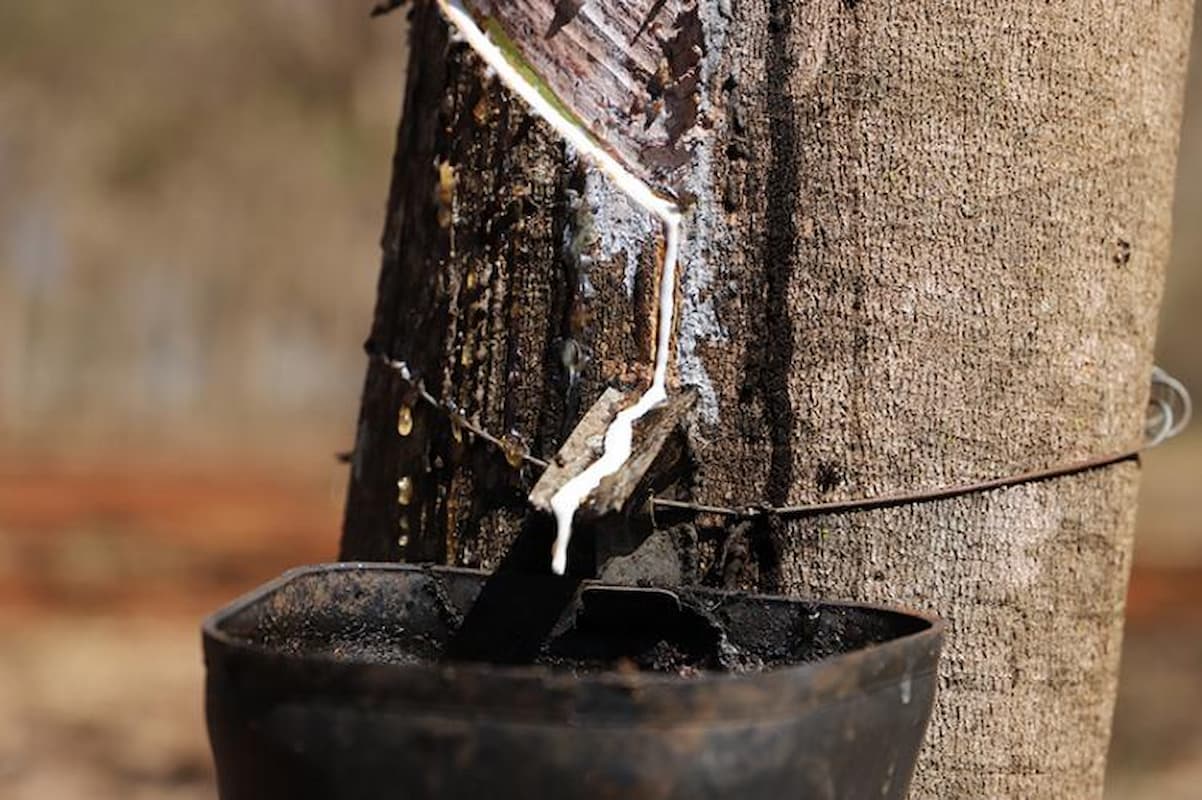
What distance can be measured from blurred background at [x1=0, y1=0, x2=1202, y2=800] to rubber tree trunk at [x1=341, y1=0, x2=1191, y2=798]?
11232 millimetres

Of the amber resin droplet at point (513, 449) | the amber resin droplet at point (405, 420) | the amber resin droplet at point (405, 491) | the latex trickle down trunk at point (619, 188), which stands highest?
the latex trickle down trunk at point (619, 188)

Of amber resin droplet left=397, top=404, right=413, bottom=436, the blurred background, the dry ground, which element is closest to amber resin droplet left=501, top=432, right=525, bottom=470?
amber resin droplet left=397, top=404, right=413, bottom=436

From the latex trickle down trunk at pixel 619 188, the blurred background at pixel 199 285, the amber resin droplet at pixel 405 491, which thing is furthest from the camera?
the blurred background at pixel 199 285

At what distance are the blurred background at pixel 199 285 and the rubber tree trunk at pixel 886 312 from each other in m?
11.2

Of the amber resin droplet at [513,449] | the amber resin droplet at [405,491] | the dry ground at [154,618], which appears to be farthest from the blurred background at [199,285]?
the amber resin droplet at [513,449]

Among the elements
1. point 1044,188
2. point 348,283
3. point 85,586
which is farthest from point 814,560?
point 348,283

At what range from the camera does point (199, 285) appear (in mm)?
14523

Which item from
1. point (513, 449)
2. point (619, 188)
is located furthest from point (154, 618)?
point (619, 188)

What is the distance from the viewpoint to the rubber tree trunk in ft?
5.35

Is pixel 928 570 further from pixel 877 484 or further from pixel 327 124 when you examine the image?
pixel 327 124

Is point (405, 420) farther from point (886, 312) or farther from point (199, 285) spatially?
point (199, 285)

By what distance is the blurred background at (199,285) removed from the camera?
14125 millimetres

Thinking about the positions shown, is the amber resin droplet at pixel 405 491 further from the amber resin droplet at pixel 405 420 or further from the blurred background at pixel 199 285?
the blurred background at pixel 199 285

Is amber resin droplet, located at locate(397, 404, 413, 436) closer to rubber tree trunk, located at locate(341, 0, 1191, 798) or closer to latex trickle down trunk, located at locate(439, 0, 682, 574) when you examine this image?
rubber tree trunk, located at locate(341, 0, 1191, 798)
